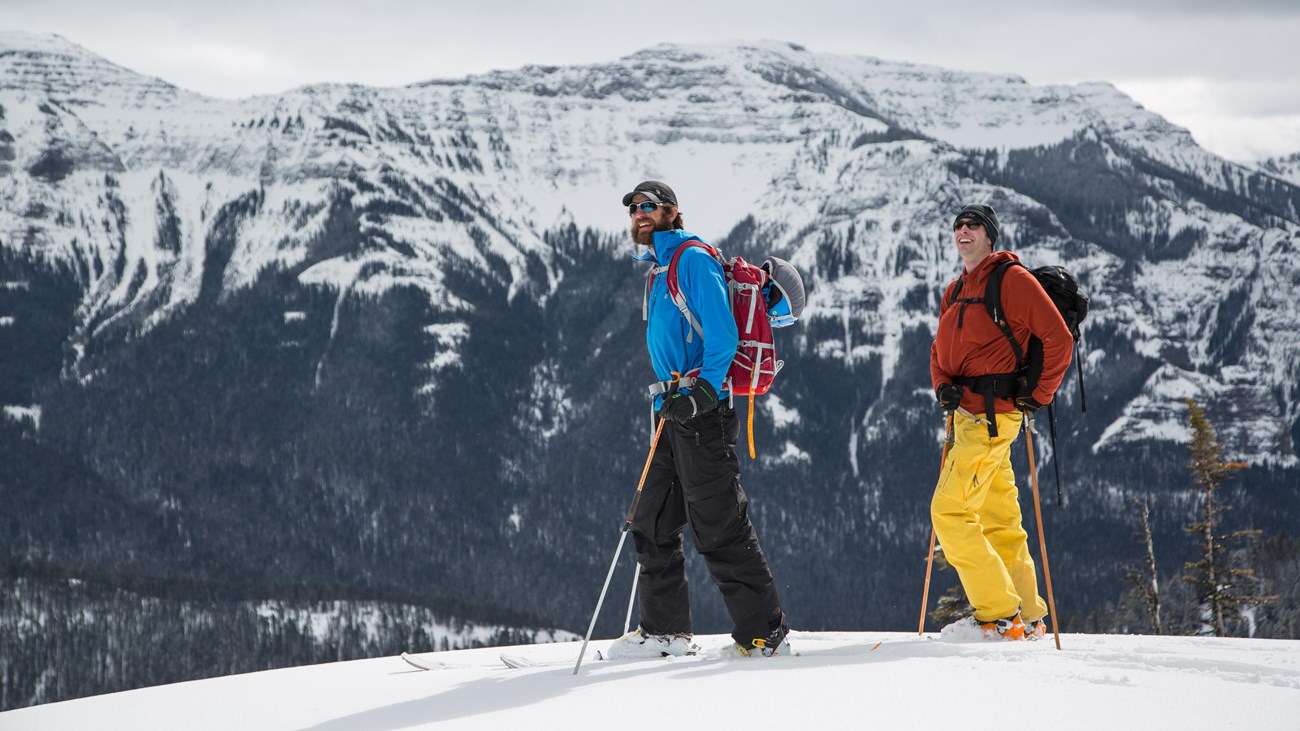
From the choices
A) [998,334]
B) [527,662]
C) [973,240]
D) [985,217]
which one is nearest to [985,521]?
[998,334]

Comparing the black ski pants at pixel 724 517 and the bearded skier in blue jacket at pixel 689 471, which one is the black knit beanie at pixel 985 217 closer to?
the bearded skier in blue jacket at pixel 689 471

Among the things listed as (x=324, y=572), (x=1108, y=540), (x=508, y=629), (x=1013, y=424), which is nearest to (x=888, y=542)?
(x=1108, y=540)

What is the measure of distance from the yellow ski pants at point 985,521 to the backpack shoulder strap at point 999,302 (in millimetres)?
476

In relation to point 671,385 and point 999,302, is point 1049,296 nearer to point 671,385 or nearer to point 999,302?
point 999,302

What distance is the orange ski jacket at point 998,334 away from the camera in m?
6.91

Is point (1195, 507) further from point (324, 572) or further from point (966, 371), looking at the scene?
point (966, 371)

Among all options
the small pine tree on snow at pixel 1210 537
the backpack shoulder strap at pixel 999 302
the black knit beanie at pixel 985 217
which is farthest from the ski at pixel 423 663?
the small pine tree on snow at pixel 1210 537

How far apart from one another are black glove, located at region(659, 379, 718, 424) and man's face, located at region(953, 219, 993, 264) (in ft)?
7.01

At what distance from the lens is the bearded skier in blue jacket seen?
6414mm

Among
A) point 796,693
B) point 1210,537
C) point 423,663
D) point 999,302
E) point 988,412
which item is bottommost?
point 1210,537

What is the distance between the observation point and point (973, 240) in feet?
23.7

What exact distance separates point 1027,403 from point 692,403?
2.39 metres

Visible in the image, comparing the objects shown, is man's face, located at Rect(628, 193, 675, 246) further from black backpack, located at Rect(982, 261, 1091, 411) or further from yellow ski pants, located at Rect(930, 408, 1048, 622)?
yellow ski pants, located at Rect(930, 408, 1048, 622)

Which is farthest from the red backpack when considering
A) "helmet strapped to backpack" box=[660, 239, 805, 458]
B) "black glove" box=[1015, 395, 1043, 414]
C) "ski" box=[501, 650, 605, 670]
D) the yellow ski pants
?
"ski" box=[501, 650, 605, 670]
